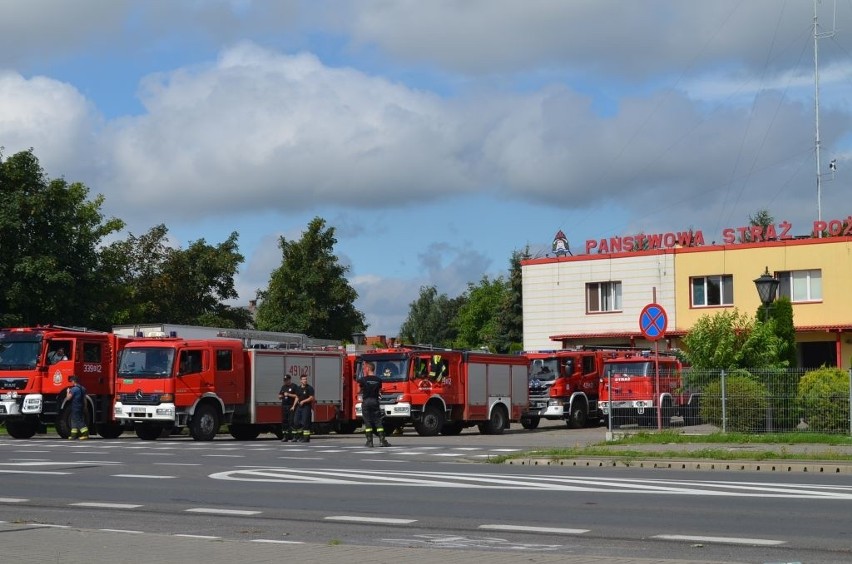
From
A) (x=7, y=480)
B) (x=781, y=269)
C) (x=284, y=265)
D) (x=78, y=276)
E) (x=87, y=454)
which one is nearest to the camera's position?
(x=7, y=480)

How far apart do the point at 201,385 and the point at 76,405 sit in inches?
125

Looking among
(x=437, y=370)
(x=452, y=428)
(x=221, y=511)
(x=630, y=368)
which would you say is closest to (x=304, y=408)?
(x=437, y=370)

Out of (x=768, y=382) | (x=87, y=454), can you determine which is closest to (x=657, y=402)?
(x=768, y=382)

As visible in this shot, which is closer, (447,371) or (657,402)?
(657,402)

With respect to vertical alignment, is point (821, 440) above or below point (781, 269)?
→ below

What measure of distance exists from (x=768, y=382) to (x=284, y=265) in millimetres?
38886

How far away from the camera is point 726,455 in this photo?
2217cm

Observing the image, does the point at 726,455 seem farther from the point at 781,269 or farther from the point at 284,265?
the point at 284,265

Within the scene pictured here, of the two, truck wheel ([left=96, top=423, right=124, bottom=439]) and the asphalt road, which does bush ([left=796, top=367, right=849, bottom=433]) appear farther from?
truck wheel ([left=96, top=423, right=124, bottom=439])

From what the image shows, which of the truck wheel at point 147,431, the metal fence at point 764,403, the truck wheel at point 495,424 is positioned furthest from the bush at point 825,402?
the truck wheel at point 147,431

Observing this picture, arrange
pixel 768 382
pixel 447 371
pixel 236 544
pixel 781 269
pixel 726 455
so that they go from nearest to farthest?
pixel 236 544 → pixel 726 455 → pixel 768 382 → pixel 447 371 → pixel 781 269

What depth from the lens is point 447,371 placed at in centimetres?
3531

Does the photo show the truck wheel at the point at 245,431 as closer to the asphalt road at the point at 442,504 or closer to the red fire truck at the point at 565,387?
Result: the red fire truck at the point at 565,387

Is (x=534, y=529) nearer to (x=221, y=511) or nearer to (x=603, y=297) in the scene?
(x=221, y=511)
